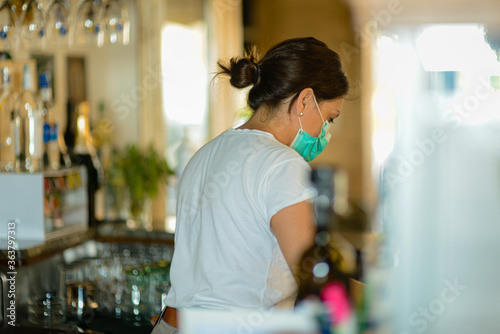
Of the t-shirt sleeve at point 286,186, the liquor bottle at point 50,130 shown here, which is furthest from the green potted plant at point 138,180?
the t-shirt sleeve at point 286,186

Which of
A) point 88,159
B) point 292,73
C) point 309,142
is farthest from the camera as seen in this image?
point 88,159

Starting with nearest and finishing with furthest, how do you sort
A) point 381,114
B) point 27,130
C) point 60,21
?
point 27,130, point 60,21, point 381,114

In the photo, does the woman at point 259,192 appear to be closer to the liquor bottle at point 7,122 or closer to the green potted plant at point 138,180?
the liquor bottle at point 7,122

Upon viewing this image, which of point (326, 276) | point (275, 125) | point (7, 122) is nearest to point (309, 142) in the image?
point (275, 125)

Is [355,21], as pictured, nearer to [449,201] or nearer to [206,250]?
[449,201]

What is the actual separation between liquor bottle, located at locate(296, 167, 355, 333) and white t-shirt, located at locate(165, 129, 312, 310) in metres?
0.29

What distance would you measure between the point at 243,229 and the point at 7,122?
3.24 ft

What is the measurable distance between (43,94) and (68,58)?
110 cm

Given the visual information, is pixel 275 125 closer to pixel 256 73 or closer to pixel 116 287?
pixel 256 73

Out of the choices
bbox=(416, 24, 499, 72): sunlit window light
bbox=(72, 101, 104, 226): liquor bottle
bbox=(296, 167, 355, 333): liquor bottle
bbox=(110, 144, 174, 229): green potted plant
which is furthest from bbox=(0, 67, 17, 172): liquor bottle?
bbox=(416, 24, 499, 72): sunlit window light

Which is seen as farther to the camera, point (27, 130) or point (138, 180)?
point (138, 180)

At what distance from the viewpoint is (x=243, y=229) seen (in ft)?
3.66

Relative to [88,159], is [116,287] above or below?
below

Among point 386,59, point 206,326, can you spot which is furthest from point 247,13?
point 206,326
